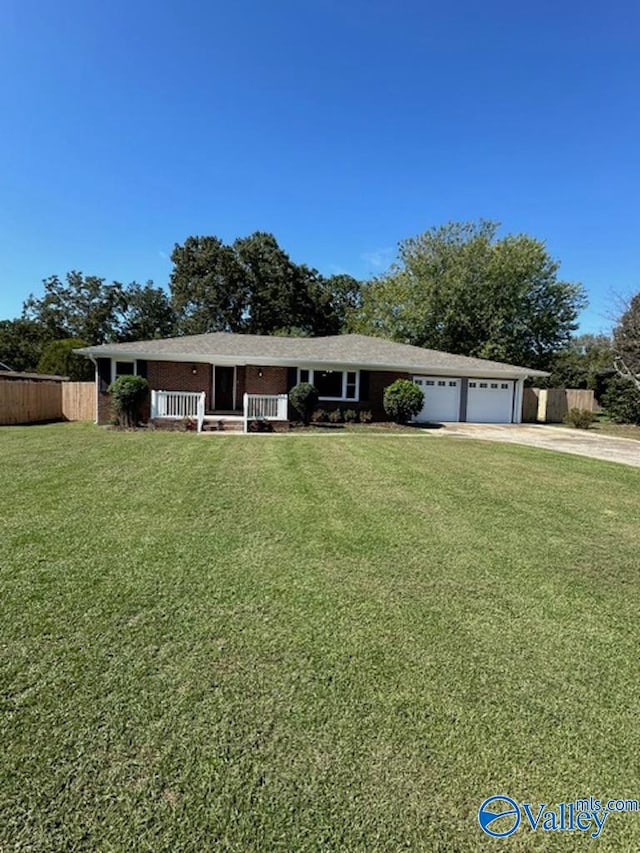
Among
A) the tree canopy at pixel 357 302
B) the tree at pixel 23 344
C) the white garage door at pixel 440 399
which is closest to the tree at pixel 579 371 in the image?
the tree canopy at pixel 357 302

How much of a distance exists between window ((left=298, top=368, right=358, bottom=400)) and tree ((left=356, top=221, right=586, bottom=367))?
46.2 feet

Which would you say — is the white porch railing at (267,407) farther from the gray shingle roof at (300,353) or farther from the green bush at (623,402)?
the green bush at (623,402)

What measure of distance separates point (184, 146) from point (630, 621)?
1721 cm

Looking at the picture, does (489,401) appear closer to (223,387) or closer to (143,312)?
(223,387)

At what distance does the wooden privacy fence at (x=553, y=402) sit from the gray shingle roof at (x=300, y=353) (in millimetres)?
3249

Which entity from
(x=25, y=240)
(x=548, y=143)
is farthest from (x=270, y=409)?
(x=25, y=240)

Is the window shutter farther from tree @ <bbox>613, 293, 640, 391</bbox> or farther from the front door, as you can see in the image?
tree @ <bbox>613, 293, 640, 391</bbox>

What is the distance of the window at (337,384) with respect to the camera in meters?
17.6

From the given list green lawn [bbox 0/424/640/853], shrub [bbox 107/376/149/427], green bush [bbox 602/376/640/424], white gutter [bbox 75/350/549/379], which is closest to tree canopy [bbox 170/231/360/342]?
white gutter [bbox 75/350/549/379]

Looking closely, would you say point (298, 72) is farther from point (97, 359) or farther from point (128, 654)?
point (128, 654)

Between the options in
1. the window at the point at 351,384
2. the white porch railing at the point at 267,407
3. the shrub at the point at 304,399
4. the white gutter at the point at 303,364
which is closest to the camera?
the white porch railing at the point at 267,407

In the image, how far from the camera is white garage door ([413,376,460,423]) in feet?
63.3

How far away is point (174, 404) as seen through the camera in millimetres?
14570

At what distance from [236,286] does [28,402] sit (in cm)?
2291
